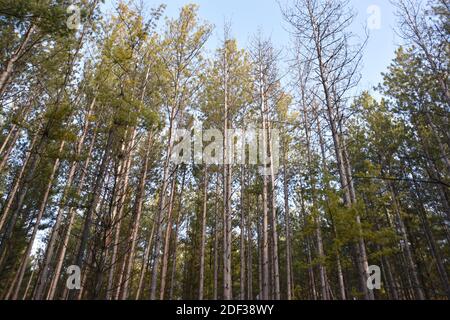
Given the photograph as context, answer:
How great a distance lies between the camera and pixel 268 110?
9.11 m

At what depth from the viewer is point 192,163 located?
12398 millimetres

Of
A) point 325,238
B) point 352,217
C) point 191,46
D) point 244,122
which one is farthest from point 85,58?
point 325,238

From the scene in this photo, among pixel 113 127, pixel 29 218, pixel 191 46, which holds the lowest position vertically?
pixel 113 127

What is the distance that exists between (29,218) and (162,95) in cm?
1224

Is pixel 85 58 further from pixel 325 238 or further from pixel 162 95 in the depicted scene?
pixel 325 238

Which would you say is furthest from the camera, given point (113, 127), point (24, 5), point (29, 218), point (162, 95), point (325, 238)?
point (29, 218)

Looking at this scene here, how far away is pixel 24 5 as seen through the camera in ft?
14.9

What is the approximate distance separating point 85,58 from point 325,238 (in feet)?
42.6

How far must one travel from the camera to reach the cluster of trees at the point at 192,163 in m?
4.82

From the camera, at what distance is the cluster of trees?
15.8 feet

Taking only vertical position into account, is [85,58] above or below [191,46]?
above
